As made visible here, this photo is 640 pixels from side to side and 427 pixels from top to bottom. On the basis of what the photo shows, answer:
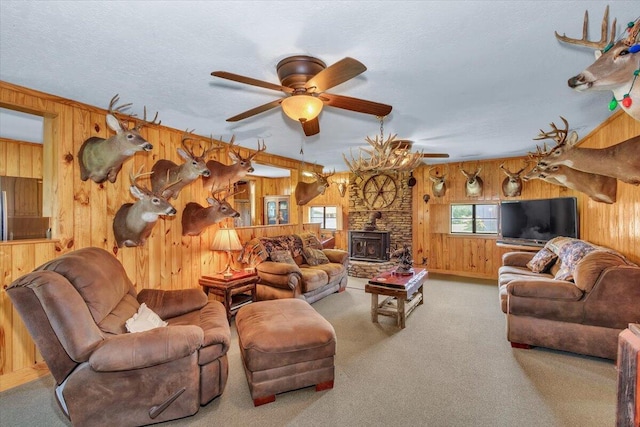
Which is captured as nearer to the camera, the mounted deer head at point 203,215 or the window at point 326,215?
the mounted deer head at point 203,215

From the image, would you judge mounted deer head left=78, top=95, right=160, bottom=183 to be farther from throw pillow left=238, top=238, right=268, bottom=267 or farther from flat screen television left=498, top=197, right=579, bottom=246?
flat screen television left=498, top=197, right=579, bottom=246

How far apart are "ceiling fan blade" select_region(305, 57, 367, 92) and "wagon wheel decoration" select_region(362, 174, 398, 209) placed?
531 cm

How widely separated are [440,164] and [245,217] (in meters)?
5.37

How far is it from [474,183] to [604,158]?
3433mm

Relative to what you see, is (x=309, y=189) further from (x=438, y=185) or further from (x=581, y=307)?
(x=581, y=307)

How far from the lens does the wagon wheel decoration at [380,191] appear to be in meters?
7.06

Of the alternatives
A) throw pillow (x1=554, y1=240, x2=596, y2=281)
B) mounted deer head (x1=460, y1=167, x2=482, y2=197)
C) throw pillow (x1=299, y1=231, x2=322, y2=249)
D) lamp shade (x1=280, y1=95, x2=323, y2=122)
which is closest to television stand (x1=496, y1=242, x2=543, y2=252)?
mounted deer head (x1=460, y1=167, x2=482, y2=197)

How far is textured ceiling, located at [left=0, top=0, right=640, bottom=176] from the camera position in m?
→ 1.61

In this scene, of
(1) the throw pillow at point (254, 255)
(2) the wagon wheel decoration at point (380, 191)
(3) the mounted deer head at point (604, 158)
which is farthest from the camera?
(2) the wagon wheel decoration at point (380, 191)

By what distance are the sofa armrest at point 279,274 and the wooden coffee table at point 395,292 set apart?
38.6 inches

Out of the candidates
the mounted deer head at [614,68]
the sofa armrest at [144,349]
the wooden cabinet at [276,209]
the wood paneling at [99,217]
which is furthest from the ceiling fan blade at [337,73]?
the wooden cabinet at [276,209]

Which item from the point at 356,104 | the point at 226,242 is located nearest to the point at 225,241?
the point at 226,242

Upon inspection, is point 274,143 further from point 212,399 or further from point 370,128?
point 212,399

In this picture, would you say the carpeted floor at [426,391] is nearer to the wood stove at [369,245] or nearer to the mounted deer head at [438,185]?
the wood stove at [369,245]
